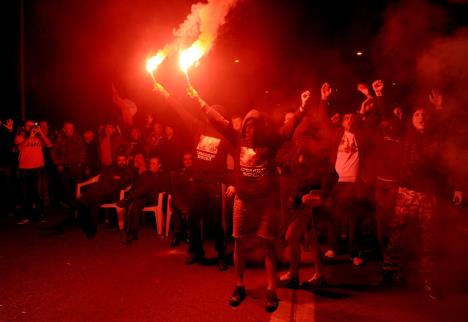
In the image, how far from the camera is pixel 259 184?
4.20 m

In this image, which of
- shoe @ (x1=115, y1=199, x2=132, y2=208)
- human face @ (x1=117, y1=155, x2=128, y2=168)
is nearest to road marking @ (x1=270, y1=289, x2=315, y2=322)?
shoe @ (x1=115, y1=199, x2=132, y2=208)

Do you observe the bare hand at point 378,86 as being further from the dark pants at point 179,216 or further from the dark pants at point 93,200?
the dark pants at point 93,200

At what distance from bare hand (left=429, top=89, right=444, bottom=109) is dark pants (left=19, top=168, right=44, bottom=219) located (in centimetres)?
754

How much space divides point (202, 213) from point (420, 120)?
324cm

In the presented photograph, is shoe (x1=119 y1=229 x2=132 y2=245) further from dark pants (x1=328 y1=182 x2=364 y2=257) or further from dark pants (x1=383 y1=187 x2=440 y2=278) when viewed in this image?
dark pants (x1=383 y1=187 x2=440 y2=278)

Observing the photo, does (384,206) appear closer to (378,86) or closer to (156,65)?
(378,86)

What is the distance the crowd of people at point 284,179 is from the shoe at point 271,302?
1cm

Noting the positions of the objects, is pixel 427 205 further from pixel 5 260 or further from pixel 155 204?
pixel 5 260

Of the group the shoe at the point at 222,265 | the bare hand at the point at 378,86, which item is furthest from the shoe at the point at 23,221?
the bare hand at the point at 378,86

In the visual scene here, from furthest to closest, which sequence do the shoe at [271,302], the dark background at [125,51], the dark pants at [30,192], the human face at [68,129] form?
the dark background at [125,51]
the human face at [68,129]
the dark pants at [30,192]
the shoe at [271,302]

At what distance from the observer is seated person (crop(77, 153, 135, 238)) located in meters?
7.17

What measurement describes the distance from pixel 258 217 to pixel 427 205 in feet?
6.74

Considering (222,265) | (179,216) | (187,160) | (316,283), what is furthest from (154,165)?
(316,283)

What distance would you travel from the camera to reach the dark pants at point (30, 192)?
7957 mm
